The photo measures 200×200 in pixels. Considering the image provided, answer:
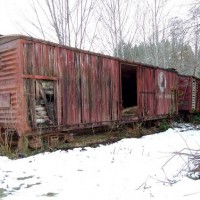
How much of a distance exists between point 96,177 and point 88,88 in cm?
491

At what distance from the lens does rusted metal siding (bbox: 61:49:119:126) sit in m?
9.26

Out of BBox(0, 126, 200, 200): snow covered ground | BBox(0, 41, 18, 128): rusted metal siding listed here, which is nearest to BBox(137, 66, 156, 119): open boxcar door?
BBox(0, 126, 200, 200): snow covered ground

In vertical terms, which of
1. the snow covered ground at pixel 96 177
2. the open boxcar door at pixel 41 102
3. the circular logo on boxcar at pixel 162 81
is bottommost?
the snow covered ground at pixel 96 177

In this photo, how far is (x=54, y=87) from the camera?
880cm

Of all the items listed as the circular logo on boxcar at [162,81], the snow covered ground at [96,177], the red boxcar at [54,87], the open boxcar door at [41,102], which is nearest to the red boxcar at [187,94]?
the circular logo on boxcar at [162,81]

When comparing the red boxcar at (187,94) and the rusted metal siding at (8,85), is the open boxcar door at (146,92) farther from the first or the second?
the rusted metal siding at (8,85)

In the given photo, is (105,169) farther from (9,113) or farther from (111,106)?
(111,106)

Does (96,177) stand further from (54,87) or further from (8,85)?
(8,85)

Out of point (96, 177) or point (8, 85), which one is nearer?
point (96, 177)

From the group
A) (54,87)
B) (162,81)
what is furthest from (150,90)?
(54,87)

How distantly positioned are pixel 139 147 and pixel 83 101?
240 centimetres

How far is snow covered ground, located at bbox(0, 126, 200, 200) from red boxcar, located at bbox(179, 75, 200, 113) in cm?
1081

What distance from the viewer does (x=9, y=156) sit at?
24.4 ft

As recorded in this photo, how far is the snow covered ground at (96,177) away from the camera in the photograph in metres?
4.39
